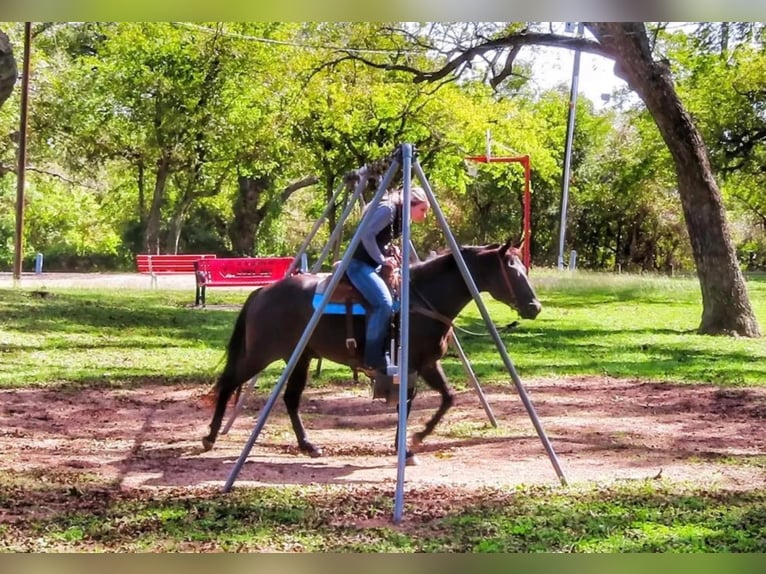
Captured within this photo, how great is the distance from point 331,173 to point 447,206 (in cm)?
280

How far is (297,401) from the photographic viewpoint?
6633mm

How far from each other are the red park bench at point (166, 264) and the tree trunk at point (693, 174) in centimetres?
794

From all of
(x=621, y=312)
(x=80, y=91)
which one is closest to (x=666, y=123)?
(x=621, y=312)

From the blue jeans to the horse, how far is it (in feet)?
0.69

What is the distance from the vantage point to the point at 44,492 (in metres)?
5.34

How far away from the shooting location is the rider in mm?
5871

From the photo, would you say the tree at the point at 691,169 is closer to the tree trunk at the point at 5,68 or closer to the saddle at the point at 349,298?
the saddle at the point at 349,298

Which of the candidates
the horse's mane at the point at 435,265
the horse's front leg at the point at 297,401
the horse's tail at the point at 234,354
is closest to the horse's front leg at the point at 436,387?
the horse's mane at the point at 435,265

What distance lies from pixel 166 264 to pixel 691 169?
9.17 m

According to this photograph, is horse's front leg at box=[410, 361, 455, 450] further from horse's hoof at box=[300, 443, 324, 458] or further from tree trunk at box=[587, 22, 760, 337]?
tree trunk at box=[587, 22, 760, 337]

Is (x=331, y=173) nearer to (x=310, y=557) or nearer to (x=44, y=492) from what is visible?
(x=44, y=492)

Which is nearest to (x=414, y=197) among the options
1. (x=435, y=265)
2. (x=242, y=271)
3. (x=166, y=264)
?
(x=435, y=265)

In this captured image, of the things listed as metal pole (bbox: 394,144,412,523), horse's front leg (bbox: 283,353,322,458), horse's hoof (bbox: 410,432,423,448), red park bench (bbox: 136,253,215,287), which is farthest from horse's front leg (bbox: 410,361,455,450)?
red park bench (bbox: 136,253,215,287)

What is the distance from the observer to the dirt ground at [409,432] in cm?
596
